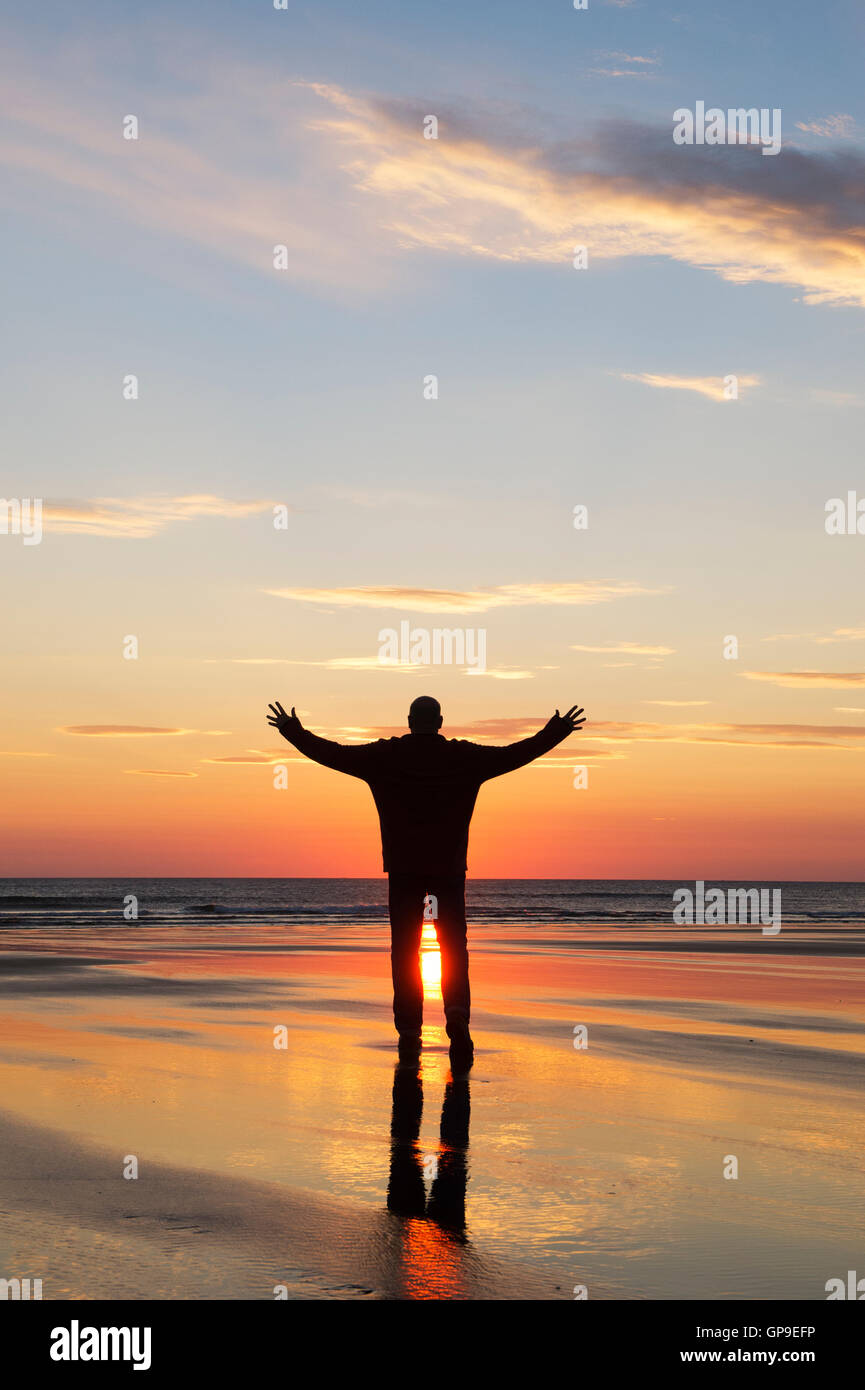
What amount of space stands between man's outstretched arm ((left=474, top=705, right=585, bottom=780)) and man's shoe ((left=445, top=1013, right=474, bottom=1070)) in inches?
64.2

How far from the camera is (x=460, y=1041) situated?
8.32 m

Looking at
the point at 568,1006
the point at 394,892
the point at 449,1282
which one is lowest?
the point at 568,1006

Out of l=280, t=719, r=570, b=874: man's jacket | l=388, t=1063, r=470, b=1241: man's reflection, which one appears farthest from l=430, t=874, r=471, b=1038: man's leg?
l=388, t=1063, r=470, b=1241: man's reflection

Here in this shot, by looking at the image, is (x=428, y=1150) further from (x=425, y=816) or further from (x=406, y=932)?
(x=425, y=816)

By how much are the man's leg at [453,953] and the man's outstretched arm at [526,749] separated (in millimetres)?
756

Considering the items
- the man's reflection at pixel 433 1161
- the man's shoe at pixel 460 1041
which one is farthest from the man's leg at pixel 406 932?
the man's reflection at pixel 433 1161

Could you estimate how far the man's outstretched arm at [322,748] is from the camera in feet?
27.7

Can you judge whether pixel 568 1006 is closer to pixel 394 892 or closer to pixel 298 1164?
pixel 394 892

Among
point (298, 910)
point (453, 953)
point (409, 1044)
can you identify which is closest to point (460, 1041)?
point (409, 1044)

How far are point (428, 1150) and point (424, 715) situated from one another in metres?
3.37

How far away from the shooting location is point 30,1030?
10.1m

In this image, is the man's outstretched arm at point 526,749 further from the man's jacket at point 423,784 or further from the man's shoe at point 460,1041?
the man's shoe at point 460,1041
